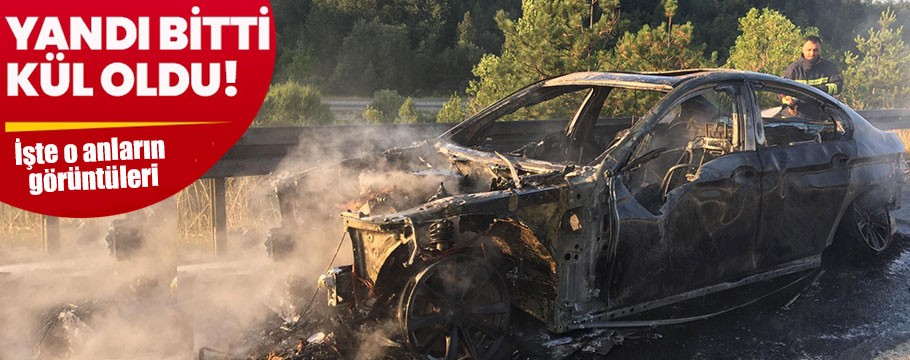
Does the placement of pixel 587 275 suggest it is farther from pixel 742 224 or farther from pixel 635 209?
Answer: pixel 742 224

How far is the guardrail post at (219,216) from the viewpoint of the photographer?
623 cm

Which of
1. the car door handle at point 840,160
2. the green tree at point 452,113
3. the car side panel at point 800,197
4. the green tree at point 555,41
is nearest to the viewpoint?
the car side panel at point 800,197

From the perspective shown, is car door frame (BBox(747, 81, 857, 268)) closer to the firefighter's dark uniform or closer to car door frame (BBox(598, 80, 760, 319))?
car door frame (BBox(598, 80, 760, 319))

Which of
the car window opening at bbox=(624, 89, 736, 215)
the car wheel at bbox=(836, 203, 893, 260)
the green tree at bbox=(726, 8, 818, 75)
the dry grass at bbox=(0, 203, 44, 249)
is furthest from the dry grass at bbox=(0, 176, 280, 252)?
the green tree at bbox=(726, 8, 818, 75)

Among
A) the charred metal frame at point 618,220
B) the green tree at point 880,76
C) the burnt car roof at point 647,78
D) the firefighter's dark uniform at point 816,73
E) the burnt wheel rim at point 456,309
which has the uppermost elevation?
the green tree at point 880,76

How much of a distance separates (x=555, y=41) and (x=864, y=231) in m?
8.50

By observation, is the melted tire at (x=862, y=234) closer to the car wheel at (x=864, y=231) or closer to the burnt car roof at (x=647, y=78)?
the car wheel at (x=864, y=231)

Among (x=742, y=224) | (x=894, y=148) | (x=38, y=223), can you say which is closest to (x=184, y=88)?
(x=38, y=223)

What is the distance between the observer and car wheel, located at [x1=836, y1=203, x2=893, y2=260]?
623 cm

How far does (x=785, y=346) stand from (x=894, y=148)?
9.06ft

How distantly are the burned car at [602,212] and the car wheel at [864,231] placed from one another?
0.05ft

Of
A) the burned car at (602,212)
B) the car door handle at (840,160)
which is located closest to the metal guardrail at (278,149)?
the burned car at (602,212)

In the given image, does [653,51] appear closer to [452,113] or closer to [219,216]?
[452,113]

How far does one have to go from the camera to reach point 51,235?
19.4 ft
